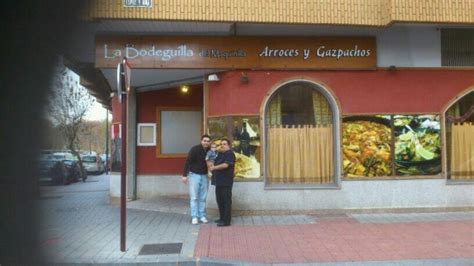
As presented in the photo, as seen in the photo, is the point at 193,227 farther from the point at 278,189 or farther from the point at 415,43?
the point at 415,43

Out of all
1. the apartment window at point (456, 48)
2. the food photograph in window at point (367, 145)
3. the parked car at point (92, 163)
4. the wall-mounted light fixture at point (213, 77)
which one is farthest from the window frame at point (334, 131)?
the parked car at point (92, 163)

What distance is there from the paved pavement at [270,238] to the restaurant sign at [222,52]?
3.18m

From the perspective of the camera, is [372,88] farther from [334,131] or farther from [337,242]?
[337,242]

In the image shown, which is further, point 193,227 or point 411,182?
point 411,182

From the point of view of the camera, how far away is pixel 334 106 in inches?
429

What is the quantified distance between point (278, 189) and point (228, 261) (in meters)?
3.96

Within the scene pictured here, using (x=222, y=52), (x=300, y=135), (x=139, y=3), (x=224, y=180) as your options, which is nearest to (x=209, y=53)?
(x=222, y=52)

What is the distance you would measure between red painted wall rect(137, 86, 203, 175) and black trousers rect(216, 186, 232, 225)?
4250mm

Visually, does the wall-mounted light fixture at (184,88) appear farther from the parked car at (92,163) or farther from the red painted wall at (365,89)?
the parked car at (92,163)

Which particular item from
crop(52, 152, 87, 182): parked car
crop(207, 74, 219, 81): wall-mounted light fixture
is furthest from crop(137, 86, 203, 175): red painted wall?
crop(52, 152, 87, 182): parked car

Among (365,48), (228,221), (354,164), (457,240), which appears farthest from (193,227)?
(365,48)

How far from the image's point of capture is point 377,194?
1074cm

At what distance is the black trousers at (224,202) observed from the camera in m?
9.48

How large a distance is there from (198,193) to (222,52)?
9.76 feet
